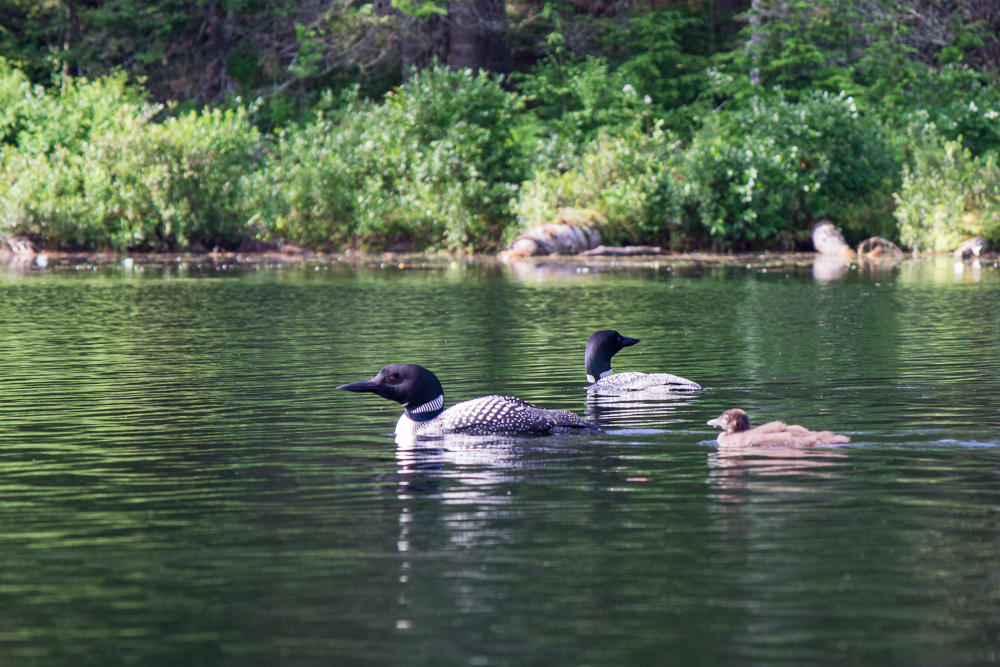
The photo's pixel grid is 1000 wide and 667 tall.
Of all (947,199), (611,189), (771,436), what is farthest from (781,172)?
(771,436)

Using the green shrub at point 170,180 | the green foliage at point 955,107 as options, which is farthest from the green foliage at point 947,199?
the green shrub at point 170,180

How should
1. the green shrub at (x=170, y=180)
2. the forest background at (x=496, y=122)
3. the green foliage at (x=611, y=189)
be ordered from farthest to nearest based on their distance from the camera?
the green shrub at (x=170, y=180) < the green foliage at (x=611, y=189) < the forest background at (x=496, y=122)

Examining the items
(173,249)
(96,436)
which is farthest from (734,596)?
A: (173,249)

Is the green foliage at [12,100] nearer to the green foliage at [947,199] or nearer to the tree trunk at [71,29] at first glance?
the tree trunk at [71,29]

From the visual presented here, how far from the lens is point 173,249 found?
47531 mm

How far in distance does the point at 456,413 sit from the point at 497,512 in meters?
2.87

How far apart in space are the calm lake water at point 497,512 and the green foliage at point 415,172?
24.5 meters

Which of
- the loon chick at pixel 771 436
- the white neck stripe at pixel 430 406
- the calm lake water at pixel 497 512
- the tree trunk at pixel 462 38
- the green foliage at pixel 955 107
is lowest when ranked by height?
the calm lake water at pixel 497 512

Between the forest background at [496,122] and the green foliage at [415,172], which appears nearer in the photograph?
the forest background at [496,122]

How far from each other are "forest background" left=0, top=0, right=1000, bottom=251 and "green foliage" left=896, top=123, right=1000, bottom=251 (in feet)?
0.22

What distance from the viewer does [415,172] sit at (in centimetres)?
4372

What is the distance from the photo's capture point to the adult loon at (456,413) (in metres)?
11.1

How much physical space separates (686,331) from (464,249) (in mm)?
24442

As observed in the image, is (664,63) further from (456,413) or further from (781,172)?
(456,413)
